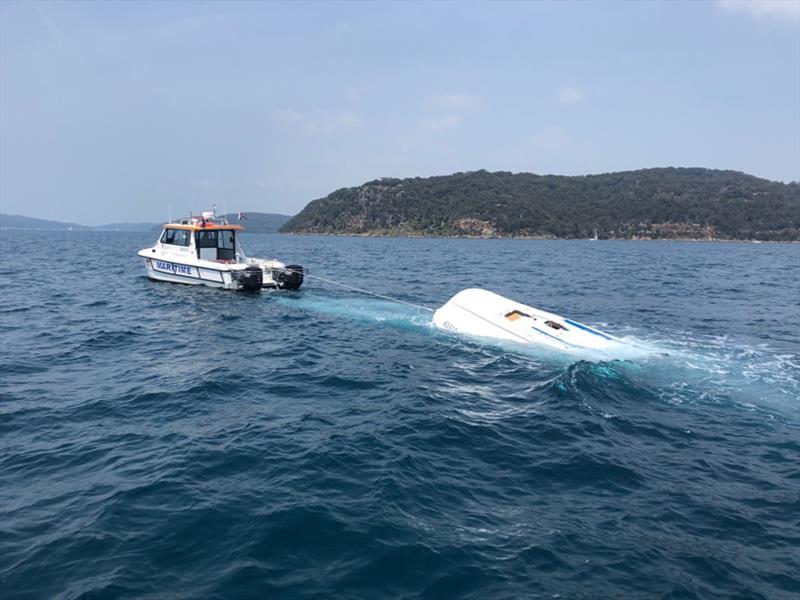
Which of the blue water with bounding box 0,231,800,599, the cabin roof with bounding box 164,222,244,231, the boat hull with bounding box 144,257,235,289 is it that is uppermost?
the cabin roof with bounding box 164,222,244,231

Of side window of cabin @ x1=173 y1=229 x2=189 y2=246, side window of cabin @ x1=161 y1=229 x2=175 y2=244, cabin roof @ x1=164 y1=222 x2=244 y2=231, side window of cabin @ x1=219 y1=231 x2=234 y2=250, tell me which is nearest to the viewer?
cabin roof @ x1=164 y1=222 x2=244 y2=231

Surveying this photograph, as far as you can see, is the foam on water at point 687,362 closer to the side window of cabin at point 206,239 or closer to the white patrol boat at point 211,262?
the white patrol boat at point 211,262

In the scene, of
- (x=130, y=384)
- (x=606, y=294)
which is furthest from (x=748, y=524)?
(x=606, y=294)

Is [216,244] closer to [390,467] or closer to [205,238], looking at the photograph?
[205,238]

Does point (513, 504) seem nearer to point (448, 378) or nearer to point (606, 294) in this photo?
point (448, 378)

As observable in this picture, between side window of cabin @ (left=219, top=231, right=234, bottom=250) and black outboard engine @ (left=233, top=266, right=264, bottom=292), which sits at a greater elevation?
side window of cabin @ (left=219, top=231, right=234, bottom=250)

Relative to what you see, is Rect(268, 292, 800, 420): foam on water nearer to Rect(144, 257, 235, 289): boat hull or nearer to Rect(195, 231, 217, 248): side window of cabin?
Rect(144, 257, 235, 289): boat hull

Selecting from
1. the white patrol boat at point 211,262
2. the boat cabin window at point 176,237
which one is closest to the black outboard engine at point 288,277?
the white patrol boat at point 211,262

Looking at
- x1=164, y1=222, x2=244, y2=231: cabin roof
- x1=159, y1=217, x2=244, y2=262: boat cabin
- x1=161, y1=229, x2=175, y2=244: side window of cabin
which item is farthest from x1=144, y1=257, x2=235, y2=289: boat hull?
x1=164, y1=222, x2=244, y2=231: cabin roof

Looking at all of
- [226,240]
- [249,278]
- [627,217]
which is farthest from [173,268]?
[627,217]

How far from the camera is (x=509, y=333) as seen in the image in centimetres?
1844

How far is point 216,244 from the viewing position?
3244 centimetres

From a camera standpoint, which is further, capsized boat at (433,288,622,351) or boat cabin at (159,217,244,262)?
boat cabin at (159,217,244,262)

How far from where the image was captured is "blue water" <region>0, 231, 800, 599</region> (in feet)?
21.2
